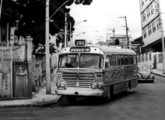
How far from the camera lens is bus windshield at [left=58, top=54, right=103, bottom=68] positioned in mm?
19312

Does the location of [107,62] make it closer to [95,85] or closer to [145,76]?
[95,85]

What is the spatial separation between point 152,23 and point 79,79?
55.1m

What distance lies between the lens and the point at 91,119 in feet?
45.0

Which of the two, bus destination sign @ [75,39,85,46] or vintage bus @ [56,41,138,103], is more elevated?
bus destination sign @ [75,39,85,46]

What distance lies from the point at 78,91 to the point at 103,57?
209cm


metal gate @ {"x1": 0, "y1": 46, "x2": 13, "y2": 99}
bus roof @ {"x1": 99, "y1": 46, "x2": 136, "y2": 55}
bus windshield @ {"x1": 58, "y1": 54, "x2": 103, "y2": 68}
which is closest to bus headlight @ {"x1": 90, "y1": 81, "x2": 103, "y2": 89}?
bus windshield @ {"x1": 58, "y1": 54, "x2": 103, "y2": 68}

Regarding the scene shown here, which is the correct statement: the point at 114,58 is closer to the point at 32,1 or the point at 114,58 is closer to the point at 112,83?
the point at 112,83

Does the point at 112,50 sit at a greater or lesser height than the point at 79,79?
greater

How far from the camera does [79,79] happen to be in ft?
62.2

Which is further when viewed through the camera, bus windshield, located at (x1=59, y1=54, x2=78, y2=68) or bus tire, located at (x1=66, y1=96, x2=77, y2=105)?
bus tire, located at (x1=66, y1=96, x2=77, y2=105)

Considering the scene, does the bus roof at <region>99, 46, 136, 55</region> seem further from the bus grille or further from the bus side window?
the bus grille

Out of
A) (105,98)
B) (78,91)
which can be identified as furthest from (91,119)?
(105,98)

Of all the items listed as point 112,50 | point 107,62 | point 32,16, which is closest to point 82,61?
point 107,62

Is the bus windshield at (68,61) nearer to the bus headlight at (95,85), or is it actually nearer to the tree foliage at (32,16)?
the bus headlight at (95,85)
